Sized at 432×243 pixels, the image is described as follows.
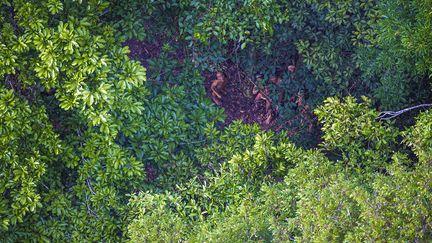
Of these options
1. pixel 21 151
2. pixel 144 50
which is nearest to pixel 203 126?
pixel 144 50

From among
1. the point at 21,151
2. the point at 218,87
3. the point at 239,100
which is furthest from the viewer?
the point at 239,100

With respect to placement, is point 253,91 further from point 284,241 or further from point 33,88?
point 284,241

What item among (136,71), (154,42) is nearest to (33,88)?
(136,71)

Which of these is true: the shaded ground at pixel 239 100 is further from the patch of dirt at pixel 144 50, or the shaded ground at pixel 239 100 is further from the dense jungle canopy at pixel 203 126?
the patch of dirt at pixel 144 50

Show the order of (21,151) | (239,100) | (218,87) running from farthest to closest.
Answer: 1. (239,100)
2. (218,87)
3. (21,151)

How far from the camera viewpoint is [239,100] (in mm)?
9406

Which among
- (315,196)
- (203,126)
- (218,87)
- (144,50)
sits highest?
(144,50)

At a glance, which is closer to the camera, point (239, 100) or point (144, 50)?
point (144, 50)

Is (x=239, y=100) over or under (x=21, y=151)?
under

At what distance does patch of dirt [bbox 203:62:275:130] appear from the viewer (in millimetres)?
9227

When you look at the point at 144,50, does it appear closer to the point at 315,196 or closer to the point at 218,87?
the point at 218,87

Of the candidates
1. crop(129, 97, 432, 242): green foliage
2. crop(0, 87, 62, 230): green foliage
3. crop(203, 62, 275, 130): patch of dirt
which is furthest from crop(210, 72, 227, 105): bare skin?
crop(0, 87, 62, 230): green foliage

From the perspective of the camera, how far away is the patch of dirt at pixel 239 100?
9227mm

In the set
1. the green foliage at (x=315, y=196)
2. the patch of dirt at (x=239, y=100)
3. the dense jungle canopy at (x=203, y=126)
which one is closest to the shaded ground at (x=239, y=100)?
the patch of dirt at (x=239, y=100)
